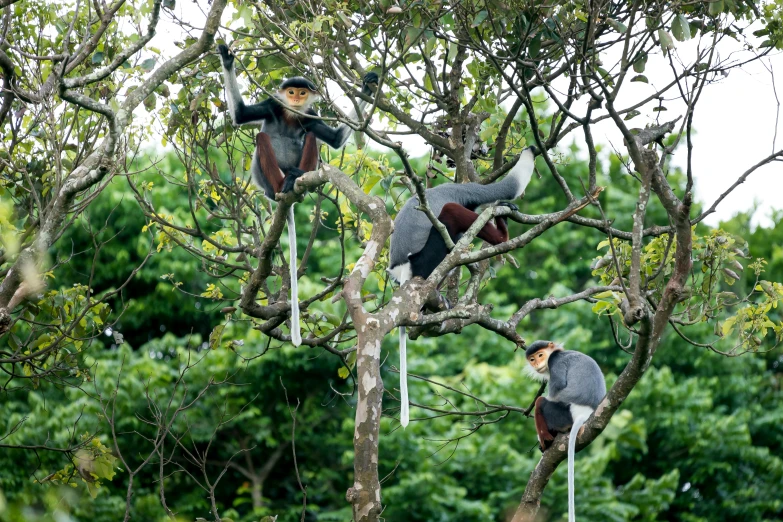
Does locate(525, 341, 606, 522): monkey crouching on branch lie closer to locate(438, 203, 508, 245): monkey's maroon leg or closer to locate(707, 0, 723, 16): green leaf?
locate(438, 203, 508, 245): monkey's maroon leg

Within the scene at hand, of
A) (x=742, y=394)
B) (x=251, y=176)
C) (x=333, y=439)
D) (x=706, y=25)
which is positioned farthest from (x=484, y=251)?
(x=742, y=394)

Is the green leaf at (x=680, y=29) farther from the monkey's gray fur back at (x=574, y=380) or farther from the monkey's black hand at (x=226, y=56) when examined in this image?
the monkey's black hand at (x=226, y=56)

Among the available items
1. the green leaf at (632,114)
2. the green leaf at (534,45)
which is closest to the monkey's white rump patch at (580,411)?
the green leaf at (632,114)

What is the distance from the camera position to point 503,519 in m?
10.7

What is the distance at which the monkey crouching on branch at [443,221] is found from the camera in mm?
4977

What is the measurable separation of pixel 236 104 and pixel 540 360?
7.10 ft

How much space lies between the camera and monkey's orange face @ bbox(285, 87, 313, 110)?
5.11m

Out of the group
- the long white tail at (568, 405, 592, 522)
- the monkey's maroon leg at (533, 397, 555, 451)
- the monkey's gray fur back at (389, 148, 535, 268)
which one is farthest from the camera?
the monkey's gray fur back at (389, 148, 535, 268)

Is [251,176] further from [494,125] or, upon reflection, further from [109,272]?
[109,272]

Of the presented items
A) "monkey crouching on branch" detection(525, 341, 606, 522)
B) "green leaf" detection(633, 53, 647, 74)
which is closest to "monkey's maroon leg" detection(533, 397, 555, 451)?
"monkey crouching on branch" detection(525, 341, 606, 522)

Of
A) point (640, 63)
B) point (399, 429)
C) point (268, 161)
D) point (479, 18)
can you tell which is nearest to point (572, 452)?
point (640, 63)

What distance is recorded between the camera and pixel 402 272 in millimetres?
5051

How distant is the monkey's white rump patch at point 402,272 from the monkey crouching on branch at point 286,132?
0.66 m

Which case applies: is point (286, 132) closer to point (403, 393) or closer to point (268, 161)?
point (268, 161)
